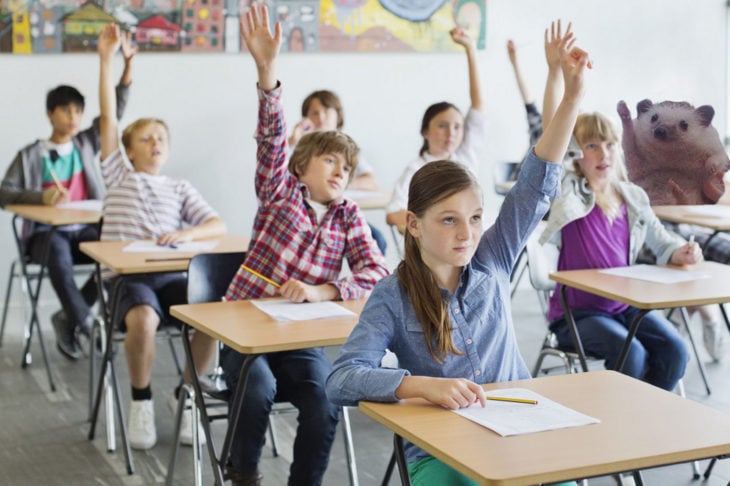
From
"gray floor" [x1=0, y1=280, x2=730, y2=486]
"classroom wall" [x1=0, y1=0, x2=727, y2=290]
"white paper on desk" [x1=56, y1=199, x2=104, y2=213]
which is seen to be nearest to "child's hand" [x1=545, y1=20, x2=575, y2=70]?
"gray floor" [x1=0, y1=280, x2=730, y2=486]

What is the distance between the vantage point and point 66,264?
4.70m

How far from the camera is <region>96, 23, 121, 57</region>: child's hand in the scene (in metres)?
4.52

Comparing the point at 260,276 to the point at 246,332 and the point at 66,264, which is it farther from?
the point at 66,264

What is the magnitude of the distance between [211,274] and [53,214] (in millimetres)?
1566

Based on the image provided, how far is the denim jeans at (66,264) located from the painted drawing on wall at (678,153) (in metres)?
2.90

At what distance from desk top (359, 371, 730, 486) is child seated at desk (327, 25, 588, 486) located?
0.17 metres

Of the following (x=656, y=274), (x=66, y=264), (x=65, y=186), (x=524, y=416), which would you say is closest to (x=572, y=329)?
(x=656, y=274)

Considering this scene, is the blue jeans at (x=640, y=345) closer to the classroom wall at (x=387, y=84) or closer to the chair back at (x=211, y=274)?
the chair back at (x=211, y=274)

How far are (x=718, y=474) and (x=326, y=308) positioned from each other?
145cm

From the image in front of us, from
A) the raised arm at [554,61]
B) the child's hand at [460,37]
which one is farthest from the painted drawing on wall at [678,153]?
the child's hand at [460,37]

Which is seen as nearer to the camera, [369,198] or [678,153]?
[678,153]

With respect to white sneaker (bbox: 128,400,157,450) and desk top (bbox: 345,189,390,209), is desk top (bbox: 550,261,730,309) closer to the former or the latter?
white sneaker (bbox: 128,400,157,450)

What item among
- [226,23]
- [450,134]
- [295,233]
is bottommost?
[295,233]

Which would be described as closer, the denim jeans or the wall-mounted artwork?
the denim jeans
